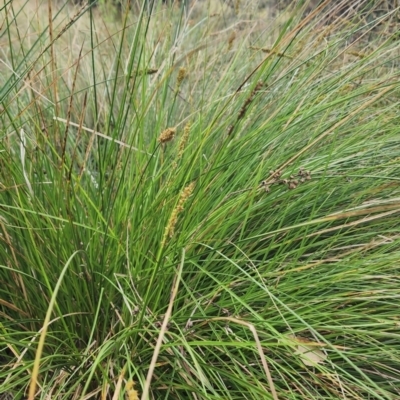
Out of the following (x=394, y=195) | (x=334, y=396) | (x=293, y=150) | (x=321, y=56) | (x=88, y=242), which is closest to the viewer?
(x=334, y=396)

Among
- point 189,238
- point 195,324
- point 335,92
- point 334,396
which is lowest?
point 334,396

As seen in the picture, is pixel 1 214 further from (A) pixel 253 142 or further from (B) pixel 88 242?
(A) pixel 253 142

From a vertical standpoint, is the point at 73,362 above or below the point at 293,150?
below

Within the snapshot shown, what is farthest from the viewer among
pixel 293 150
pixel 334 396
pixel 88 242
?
pixel 293 150

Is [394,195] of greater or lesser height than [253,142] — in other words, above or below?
below

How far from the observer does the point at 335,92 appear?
1.59 meters

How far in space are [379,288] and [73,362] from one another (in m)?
0.67

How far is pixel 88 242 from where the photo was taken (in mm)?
1220

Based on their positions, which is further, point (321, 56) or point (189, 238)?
point (321, 56)

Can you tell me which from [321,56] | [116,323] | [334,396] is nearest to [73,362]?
[116,323]

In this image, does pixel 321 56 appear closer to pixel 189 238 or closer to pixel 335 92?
pixel 335 92

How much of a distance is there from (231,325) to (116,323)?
9.7 inches

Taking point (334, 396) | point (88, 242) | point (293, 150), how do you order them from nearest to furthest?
point (334, 396) → point (88, 242) → point (293, 150)

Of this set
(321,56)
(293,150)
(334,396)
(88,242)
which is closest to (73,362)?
(88,242)
